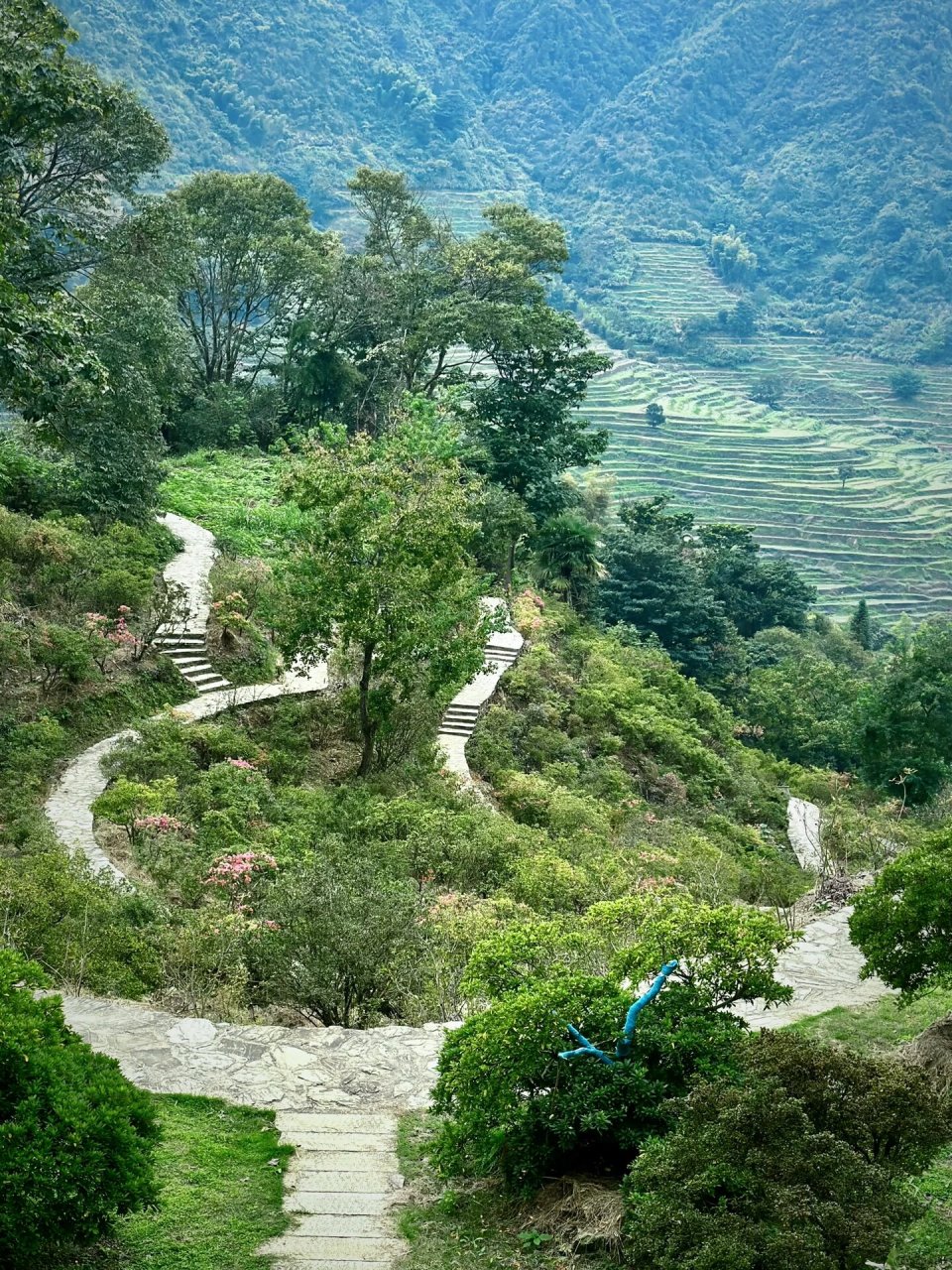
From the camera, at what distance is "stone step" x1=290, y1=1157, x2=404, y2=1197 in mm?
5250

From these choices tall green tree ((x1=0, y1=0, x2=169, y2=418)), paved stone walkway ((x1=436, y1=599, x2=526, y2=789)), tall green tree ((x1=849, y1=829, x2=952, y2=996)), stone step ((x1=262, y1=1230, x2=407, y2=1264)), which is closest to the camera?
stone step ((x1=262, y1=1230, x2=407, y2=1264))

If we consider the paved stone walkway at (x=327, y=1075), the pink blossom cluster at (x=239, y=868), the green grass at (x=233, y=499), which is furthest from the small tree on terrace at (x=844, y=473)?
the pink blossom cluster at (x=239, y=868)

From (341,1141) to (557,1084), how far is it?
1456 millimetres

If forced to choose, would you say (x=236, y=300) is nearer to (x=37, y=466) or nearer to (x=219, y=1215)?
(x=37, y=466)

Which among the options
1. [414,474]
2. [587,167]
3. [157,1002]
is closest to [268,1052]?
[157,1002]

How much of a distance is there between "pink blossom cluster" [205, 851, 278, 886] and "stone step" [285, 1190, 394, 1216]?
4.21 metres

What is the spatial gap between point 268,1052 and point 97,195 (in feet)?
52.6

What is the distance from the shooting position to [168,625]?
15070 millimetres

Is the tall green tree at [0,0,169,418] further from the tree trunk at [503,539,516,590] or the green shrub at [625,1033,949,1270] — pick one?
the tree trunk at [503,539,516,590]

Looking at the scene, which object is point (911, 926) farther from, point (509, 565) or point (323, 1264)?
point (509, 565)

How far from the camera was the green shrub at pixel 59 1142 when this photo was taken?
392cm

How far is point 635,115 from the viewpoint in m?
120

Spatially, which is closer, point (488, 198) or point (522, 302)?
point (522, 302)

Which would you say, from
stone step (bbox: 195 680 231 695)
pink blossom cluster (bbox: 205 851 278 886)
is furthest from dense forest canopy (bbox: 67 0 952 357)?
pink blossom cluster (bbox: 205 851 278 886)
